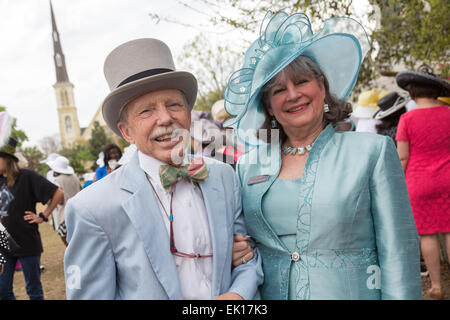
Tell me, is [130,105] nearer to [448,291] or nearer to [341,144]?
[341,144]

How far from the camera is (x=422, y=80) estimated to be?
377 cm

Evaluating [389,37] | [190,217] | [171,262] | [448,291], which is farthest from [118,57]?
[389,37]

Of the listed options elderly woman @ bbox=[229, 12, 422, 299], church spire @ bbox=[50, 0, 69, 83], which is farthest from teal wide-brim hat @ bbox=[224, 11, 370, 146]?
church spire @ bbox=[50, 0, 69, 83]

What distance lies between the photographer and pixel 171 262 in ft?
5.35

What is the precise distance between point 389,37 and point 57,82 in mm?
108879

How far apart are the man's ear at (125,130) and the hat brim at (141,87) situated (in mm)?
49

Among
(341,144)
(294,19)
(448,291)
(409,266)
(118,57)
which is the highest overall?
(294,19)

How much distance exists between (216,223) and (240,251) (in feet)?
0.70

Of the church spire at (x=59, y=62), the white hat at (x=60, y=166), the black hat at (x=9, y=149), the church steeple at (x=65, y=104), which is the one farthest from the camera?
the church steeple at (x=65, y=104)

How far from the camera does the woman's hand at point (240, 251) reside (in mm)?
1848

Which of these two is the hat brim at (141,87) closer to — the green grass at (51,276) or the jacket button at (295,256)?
the jacket button at (295,256)

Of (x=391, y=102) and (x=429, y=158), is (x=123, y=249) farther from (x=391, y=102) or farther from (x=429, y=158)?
(x=391, y=102)

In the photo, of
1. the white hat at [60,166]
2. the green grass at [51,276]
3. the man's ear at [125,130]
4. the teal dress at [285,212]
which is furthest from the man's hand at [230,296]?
the white hat at [60,166]

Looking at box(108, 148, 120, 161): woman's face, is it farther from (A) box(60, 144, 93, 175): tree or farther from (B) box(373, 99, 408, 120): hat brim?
(A) box(60, 144, 93, 175): tree
